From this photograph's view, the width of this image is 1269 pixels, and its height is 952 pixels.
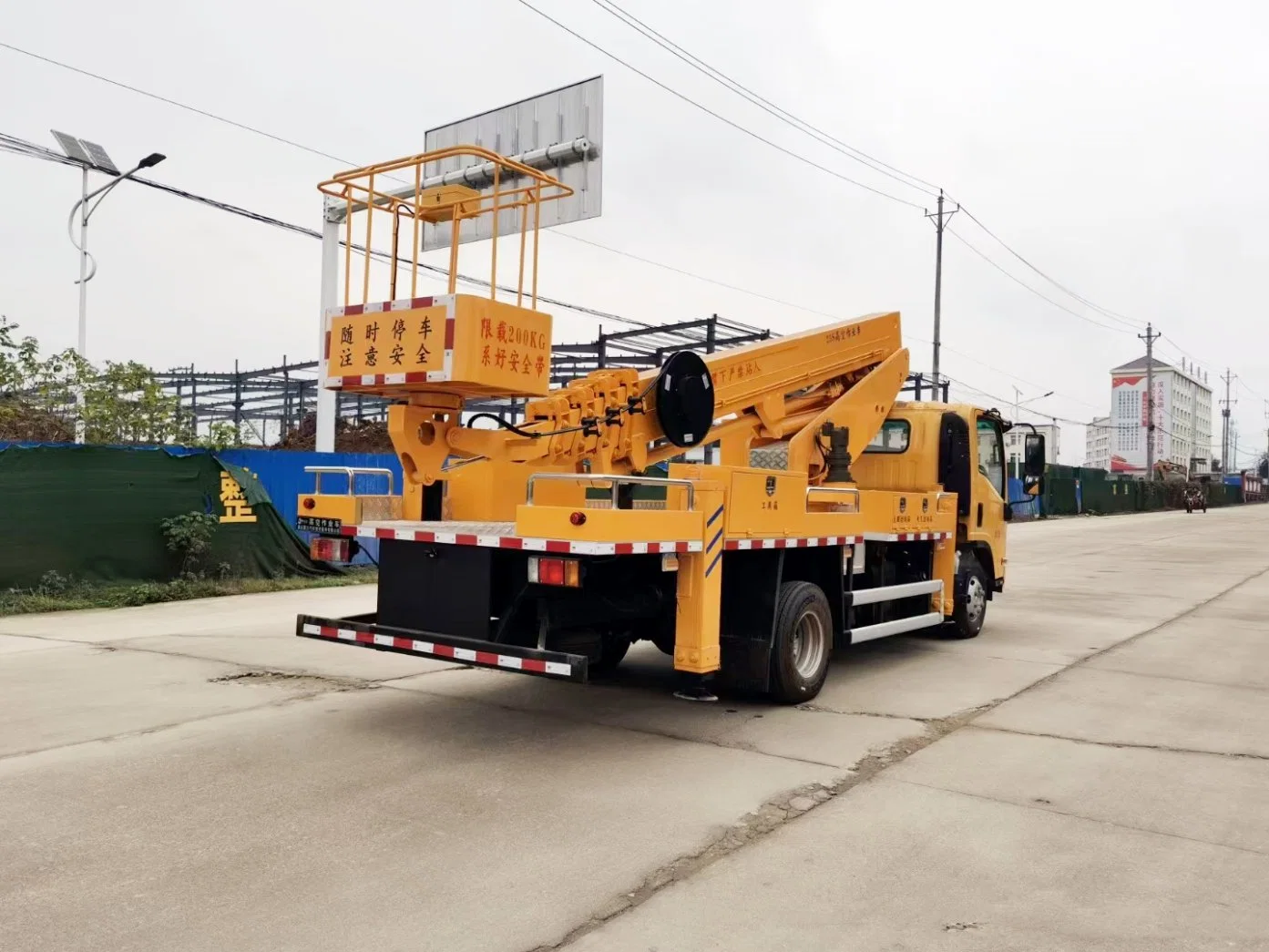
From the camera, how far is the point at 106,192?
56.6 ft

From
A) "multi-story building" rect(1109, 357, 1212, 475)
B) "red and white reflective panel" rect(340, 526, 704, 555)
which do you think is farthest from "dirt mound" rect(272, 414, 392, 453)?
"multi-story building" rect(1109, 357, 1212, 475)

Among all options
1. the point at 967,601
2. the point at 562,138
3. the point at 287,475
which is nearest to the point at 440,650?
the point at 967,601

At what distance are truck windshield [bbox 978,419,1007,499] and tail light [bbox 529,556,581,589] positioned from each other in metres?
6.69

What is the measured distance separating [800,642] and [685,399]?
192 centimetres

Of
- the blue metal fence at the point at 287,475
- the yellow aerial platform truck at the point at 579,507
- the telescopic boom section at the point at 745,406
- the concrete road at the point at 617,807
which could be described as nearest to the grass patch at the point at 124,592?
the blue metal fence at the point at 287,475

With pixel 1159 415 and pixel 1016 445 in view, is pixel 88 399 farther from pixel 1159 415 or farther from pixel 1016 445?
pixel 1159 415

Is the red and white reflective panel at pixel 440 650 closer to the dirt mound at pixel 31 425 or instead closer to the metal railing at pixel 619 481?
the metal railing at pixel 619 481

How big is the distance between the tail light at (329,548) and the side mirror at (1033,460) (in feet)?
23.7

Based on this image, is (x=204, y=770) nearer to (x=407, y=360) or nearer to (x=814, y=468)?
(x=407, y=360)

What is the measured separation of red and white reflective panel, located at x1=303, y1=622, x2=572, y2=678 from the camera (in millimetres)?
5621

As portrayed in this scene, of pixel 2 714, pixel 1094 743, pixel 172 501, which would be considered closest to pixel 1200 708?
pixel 1094 743

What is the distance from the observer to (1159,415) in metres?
141

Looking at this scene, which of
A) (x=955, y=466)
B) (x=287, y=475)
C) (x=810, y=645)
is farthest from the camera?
(x=287, y=475)

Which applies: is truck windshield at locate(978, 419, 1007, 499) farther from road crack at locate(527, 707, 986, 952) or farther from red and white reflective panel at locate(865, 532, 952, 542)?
road crack at locate(527, 707, 986, 952)
